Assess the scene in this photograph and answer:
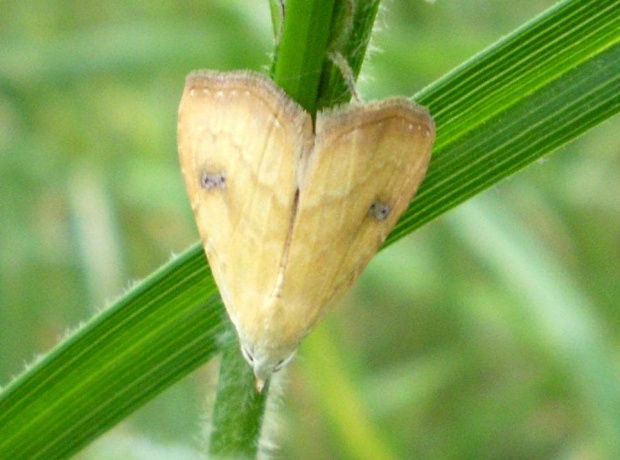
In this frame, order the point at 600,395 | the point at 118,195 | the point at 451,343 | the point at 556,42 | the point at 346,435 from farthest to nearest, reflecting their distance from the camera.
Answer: the point at 451,343
the point at 118,195
the point at 346,435
the point at 600,395
the point at 556,42

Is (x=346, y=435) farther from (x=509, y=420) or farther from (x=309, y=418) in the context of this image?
(x=309, y=418)

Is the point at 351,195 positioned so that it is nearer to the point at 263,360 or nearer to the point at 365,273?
the point at 263,360

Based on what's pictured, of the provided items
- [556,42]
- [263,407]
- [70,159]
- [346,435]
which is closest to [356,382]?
[346,435]

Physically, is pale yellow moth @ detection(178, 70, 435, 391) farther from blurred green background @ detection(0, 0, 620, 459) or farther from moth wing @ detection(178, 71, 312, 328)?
blurred green background @ detection(0, 0, 620, 459)

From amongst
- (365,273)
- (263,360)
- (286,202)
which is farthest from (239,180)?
(365,273)

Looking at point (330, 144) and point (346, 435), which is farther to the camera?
point (346, 435)

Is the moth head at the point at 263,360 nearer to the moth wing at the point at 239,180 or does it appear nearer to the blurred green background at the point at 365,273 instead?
the moth wing at the point at 239,180

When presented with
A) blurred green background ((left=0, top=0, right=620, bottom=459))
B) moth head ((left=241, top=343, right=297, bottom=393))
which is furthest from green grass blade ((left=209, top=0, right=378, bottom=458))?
blurred green background ((left=0, top=0, right=620, bottom=459))
